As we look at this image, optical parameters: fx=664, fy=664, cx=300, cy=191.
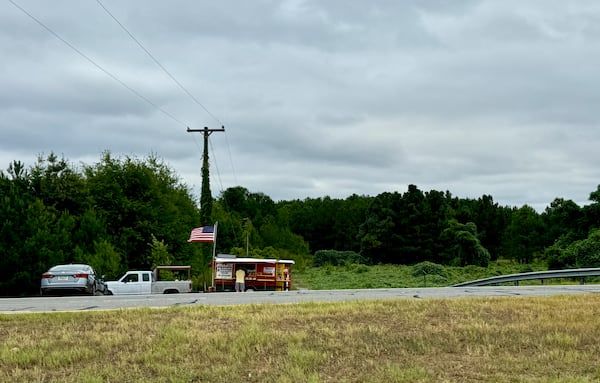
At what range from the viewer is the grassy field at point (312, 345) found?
Result: 8.84m

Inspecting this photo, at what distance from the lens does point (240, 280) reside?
112ft

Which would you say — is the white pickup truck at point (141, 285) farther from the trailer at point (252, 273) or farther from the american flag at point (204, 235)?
the american flag at point (204, 235)

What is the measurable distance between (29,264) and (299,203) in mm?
136961

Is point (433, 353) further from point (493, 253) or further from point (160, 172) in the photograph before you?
point (493, 253)

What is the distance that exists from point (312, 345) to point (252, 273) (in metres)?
25.3

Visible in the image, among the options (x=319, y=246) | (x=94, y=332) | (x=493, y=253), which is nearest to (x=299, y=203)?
(x=319, y=246)

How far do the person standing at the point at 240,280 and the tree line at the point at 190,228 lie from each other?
908 cm

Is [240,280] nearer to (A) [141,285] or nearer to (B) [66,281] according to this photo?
(A) [141,285]

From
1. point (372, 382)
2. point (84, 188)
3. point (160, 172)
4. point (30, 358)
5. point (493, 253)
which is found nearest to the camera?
point (372, 382)

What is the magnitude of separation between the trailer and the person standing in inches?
22.4

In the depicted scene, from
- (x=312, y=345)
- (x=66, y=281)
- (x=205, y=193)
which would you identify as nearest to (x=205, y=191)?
(x=205, y=193)

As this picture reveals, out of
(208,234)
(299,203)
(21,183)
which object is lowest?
(208,234)

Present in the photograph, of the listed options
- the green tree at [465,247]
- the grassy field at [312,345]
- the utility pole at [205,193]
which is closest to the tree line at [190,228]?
the green tree at [465,247]

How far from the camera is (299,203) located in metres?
171
